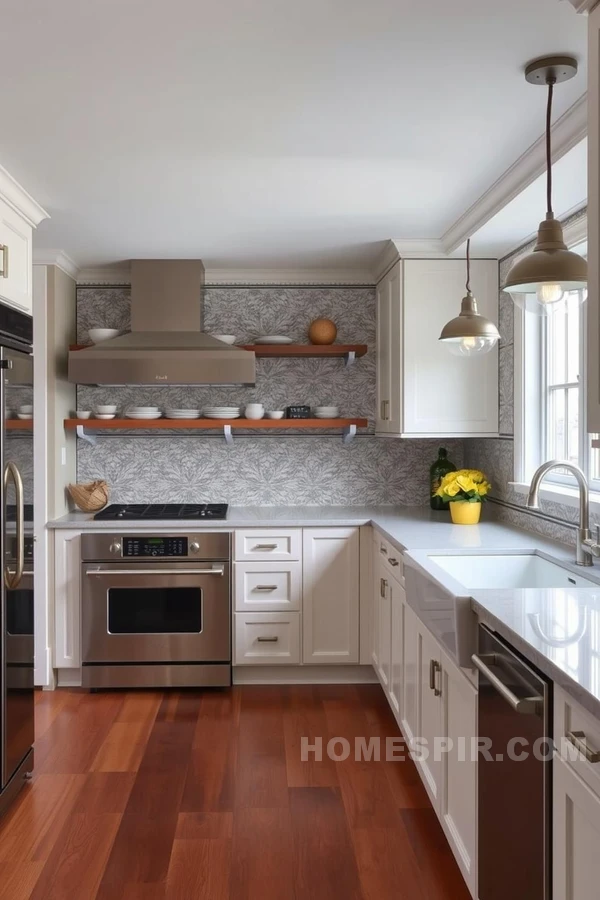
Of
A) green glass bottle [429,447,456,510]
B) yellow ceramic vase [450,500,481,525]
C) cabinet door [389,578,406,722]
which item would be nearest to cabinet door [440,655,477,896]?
cabinet door [389,578,406,722]

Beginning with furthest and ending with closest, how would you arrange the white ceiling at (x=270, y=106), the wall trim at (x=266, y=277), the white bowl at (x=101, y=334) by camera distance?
the wall trim at (x=266, y=277), the white bowl at (x=101, y=334), the white ceiling at (x=270, y=106)

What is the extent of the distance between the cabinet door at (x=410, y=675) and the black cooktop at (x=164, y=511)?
141 cm

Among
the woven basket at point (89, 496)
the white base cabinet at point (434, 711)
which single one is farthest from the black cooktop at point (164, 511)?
the white base cabinet at point (434, 711)

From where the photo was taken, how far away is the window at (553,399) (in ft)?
9.37

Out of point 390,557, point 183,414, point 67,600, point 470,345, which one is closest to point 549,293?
point 470,345

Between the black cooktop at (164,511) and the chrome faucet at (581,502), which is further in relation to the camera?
the black cooktop at (164,511)

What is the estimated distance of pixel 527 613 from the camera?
1.81 metres

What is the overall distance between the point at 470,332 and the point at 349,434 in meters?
1.83

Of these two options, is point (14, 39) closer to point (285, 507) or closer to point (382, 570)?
point (382, 570)

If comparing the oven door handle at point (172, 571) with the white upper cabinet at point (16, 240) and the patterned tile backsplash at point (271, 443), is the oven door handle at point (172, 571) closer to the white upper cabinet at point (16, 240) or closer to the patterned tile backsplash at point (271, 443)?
the patterned tile backsplash at point (271, 443)

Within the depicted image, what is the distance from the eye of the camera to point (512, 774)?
1654mm

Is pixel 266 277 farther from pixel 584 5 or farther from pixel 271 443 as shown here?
pixel 584 5

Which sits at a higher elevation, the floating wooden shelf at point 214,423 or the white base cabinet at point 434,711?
the floating wooden shelf at point 214,423

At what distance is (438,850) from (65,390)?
302cm
